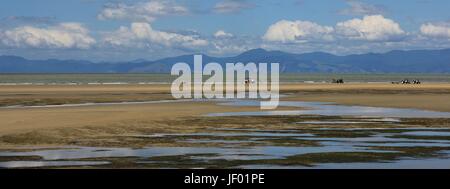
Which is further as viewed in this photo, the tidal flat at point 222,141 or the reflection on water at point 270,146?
→ the tidal flat at point 222,141

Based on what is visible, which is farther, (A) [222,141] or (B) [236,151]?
(A) [222,141]

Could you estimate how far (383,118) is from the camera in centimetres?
3722

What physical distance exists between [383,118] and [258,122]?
6.62m

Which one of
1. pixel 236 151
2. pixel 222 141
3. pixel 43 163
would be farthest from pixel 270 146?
pixel 43 163

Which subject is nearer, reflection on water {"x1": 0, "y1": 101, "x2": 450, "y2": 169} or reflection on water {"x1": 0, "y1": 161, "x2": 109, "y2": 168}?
reflection on water {"x1": 0, "y1": 161, "x2": 109, "y2": 168}

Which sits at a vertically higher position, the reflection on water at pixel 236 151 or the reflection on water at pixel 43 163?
the reflection on water at pixel 43 163

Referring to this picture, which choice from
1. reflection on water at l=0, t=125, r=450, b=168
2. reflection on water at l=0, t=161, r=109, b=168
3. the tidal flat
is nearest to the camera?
reflection on water at l=0, t=161, r=109, b=168

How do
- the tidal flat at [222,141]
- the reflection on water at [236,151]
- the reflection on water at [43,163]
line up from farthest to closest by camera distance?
the tidal flat at [222,141]
the reflection on water at [236,151]
the reflection on water at [43,163]

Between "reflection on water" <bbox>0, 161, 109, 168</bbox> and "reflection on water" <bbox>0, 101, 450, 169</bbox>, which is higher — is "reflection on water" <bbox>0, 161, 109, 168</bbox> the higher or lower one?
the higher one

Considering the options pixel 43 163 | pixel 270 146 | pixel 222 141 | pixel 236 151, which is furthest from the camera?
pixel 222 141

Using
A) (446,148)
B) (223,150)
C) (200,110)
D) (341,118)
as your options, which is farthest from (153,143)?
(200,110)

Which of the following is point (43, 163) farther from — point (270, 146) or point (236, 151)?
point (270, 146)
